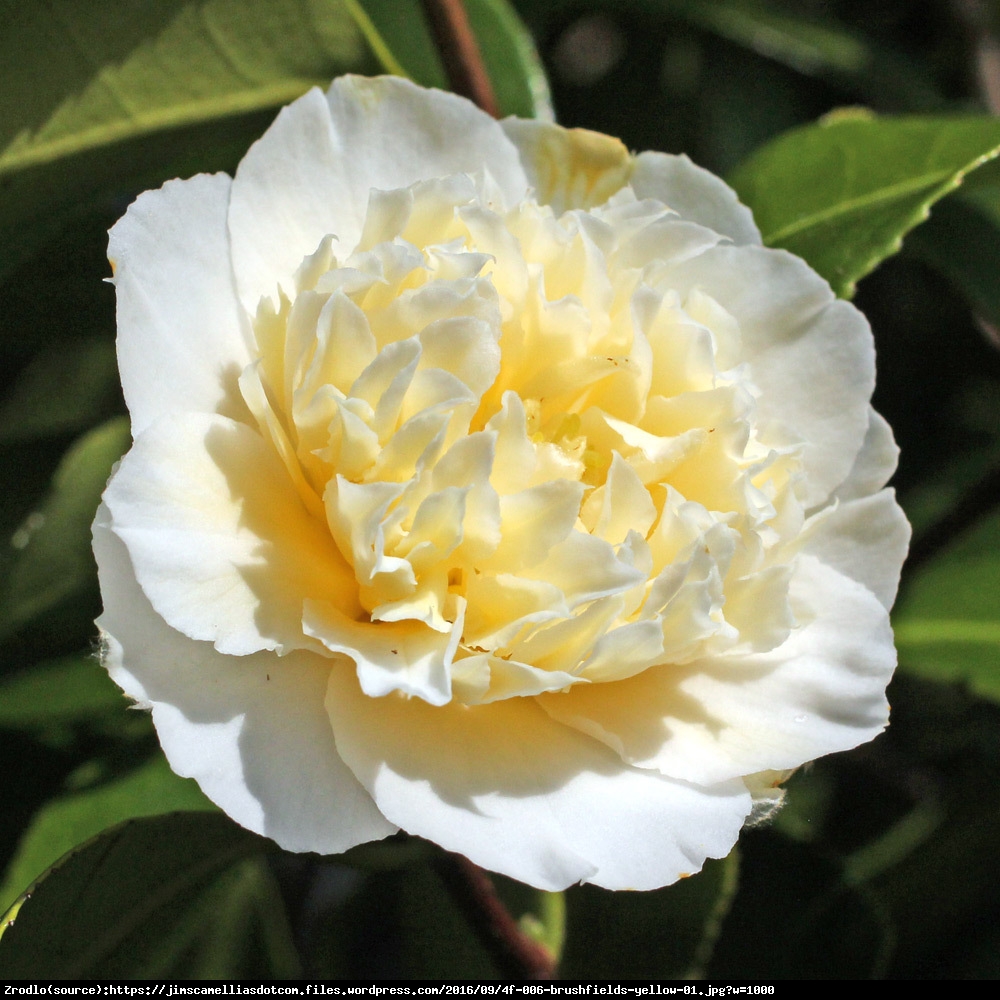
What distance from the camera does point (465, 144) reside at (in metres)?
0.84

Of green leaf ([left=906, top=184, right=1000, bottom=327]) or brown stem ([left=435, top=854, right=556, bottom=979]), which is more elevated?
green leaf ([left=906, top=184, right=1000, bottom=327])

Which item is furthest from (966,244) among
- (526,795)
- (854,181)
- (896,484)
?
Answer: (526,795)

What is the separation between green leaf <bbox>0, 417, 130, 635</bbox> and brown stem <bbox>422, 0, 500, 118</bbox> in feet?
1.75

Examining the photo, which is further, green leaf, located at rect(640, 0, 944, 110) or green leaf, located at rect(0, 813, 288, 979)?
green leaf, located at rect(640, 0, 944, 110)

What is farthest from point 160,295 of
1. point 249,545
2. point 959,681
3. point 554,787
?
point 959,681

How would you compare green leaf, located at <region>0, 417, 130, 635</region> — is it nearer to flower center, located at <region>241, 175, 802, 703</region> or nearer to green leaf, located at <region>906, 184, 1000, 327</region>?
flower center, located at <region>241, 175, 802, 703</region>

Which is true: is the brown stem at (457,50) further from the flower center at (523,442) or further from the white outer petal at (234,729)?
the white outer petal at (234,729)

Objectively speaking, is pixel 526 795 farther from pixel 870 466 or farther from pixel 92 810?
pixel 92 810

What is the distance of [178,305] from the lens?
71cm

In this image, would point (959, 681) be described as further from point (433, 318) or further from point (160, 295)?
point (160, 295)

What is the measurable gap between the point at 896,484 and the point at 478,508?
112 centimetres

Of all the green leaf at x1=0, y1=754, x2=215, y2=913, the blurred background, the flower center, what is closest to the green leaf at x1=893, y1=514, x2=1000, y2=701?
the blurred background

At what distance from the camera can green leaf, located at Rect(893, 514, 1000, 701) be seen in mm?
1271

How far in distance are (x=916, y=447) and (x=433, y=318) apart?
132cm
